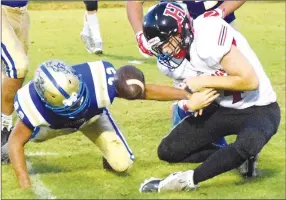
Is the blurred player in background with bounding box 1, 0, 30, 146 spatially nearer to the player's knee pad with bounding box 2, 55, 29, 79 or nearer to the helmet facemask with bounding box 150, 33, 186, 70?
the player's knee pad with bounding box 2, 55, 29, 79

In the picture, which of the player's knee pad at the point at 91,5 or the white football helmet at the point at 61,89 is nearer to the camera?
the white football helmet at the point at 61,89

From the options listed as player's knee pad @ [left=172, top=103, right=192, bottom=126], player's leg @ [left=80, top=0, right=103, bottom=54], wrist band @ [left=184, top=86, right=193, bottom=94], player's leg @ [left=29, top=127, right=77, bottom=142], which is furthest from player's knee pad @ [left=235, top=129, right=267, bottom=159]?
player's leg @ [left=80, top=0, right=103, bottom=54]

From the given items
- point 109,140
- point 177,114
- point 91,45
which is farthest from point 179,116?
point 91,45

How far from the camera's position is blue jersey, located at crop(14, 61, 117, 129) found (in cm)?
421

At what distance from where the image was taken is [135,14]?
507 centimetres

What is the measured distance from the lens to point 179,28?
401cm

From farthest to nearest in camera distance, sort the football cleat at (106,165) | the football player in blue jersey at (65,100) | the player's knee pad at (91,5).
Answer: the player's knee pad at (91,5) < the football cleat at (106,165) < the football player in blue jersey at (65,100)

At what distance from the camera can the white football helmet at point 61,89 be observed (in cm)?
402

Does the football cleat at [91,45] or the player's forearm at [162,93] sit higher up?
the player's forearm at [162,93]

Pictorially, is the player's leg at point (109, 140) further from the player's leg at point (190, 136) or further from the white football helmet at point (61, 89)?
the white football helmet at point (61, 89)

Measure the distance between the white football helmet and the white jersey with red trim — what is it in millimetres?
571

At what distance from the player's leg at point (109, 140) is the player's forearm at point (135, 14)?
65cm

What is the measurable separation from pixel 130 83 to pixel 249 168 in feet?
3.12

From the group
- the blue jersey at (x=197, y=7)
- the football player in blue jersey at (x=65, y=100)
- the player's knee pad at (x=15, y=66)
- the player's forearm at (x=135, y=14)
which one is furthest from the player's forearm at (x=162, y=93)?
the player's knee pad at (x=15, y=66)
